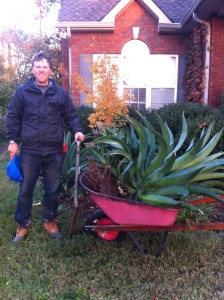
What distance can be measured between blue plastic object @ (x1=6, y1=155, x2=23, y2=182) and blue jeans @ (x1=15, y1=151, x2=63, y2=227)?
0.06 meters

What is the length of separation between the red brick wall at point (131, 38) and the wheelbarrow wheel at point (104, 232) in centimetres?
719

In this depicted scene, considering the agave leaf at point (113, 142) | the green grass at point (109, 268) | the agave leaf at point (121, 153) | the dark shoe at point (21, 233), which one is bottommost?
the green grass at point (109, 268)

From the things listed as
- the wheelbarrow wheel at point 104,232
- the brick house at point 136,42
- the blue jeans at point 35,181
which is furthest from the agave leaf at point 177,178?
the brick house at point 136,42

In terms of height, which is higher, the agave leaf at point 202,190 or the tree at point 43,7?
the tree at point 43,7

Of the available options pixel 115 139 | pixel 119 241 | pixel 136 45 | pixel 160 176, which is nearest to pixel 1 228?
pixel 119 241

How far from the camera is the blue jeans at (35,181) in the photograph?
3.91 m

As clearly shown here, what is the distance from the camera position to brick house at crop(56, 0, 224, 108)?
10062 millimetres

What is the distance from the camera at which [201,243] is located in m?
3.82

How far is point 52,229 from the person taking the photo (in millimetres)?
4137

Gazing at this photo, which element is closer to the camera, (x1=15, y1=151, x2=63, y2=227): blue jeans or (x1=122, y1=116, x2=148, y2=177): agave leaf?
Result: (x1=122, y1=116, x2=148, y2=177): agave leaf

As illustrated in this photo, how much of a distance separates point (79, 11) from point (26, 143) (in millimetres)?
7929

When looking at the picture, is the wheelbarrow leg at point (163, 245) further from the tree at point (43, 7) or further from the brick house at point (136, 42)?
the tree at point (43, 7)

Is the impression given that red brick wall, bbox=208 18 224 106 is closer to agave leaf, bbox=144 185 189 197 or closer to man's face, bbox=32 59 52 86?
man's face, bbox=32 59 52 86

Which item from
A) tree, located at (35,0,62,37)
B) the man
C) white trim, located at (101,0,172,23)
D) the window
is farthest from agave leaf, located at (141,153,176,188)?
tree, located at (35,0,62,37)
